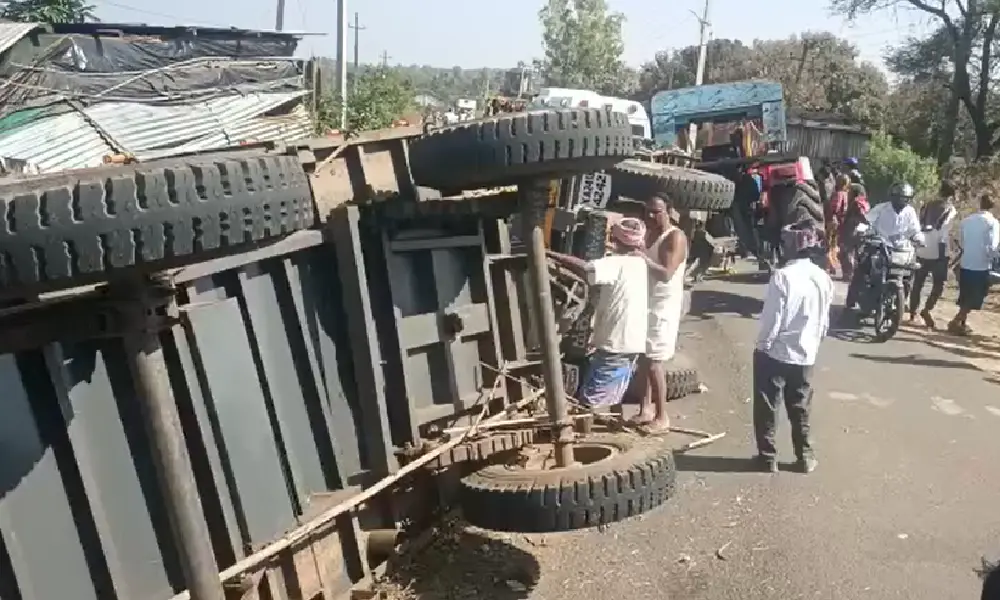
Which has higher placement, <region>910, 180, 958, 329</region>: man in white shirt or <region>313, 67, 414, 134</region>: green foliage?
<region>313, 67, 414, 134</region>: green foliage

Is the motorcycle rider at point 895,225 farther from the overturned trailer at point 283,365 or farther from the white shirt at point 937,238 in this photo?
the overturned trailer at point 283,365

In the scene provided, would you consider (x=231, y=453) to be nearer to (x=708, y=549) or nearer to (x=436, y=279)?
(x=436, y=279)

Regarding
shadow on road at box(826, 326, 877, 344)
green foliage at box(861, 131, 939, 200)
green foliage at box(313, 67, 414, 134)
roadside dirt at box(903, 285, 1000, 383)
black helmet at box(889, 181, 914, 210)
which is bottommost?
green foliage at box(861, 131, 939, 200)

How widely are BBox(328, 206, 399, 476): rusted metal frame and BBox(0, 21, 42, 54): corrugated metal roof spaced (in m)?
14.9

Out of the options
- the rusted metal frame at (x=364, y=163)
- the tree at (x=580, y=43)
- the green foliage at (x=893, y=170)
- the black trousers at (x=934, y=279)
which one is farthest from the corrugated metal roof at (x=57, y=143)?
the tree at (x=580, y=43)

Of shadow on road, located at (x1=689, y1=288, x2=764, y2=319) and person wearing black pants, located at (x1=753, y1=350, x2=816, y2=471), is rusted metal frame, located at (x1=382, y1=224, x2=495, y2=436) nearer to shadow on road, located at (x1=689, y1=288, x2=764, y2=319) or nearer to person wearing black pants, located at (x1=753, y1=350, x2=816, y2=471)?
person wearing black pants, located at (x1=753, y1=350, x2=816, y2=471)

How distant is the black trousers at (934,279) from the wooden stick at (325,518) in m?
8.70

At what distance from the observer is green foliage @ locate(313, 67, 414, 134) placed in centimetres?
1895

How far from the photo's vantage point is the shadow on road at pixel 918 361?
10.0 meters

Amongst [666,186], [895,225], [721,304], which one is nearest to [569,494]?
[666,186]

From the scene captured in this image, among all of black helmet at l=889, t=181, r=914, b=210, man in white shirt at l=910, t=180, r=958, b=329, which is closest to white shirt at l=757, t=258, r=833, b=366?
black helmet at l=889, t=181, r=914, b=210

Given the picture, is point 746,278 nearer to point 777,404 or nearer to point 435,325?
point 777,404

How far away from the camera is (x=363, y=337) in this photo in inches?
182

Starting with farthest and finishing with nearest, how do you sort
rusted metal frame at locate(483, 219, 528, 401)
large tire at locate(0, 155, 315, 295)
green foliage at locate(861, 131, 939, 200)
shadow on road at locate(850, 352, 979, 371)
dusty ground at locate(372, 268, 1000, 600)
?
green foliage at locate(861, 131, 939, 200) → shadow on road at locate(850, 352, 979, 371) → rusted metal frame at locate(483, 219, 528, 401) → dusty ground at locate(372, 268, 1000, 600) → large tire at locate(0, 155, 315, 295)
